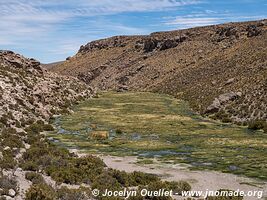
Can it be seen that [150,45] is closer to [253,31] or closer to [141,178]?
[253,31]

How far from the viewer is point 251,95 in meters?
48.0

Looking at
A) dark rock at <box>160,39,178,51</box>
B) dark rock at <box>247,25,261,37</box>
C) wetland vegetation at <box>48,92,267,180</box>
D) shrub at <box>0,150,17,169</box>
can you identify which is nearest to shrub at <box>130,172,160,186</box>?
wetland vegetation at <box>48,92,267,180</box>

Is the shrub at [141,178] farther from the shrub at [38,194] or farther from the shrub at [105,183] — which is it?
the shrub at [38,194]

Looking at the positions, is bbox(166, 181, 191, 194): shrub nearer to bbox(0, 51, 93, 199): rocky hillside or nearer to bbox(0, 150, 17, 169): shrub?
bbox(0, 51, 93, 199): rocky hillside

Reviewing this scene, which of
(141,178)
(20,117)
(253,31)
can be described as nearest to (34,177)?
(141,178)

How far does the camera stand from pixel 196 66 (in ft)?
320

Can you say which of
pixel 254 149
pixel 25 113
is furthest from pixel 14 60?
pixel 254 149

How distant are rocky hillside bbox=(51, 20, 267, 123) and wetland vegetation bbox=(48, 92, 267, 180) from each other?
640cm

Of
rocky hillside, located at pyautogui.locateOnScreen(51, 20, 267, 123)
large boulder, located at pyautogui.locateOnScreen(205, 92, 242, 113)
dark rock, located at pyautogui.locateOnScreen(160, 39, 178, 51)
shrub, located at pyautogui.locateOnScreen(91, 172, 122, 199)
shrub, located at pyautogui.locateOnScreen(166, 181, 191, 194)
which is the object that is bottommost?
shrub, located at pyautogui.locateOnScreen(166, 181, 191, 194)

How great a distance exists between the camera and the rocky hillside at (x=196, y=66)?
49.5 meters

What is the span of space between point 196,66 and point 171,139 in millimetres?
67688

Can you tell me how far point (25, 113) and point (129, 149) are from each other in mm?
15447

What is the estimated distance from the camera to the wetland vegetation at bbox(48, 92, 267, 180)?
80.6 feet

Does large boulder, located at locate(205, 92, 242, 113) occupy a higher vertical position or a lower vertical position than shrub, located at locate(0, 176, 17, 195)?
higher
